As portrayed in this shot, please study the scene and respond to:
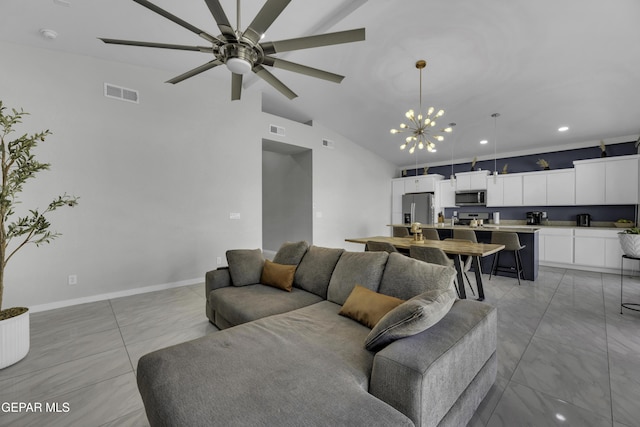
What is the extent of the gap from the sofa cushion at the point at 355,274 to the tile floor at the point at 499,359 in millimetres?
1041

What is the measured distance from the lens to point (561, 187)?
5734 mm

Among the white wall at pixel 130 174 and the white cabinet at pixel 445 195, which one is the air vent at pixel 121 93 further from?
the white cabinet at pixel 445 195

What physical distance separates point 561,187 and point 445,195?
2.46 metres

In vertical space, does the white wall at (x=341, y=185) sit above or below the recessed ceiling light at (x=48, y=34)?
below

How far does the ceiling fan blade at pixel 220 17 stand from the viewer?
5.06ft

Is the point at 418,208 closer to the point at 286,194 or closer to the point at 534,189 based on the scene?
the point at 534,189

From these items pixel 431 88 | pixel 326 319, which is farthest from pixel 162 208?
pixel 431 88

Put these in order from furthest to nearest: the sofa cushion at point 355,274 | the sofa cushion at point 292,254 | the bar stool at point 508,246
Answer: the bar stool at point 508,246 < the sofa cushion at point 292,254 < the sofa cushion at point 355,274

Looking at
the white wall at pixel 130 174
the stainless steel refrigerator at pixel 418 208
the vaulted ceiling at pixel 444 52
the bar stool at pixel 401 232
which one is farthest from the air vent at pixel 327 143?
the stainless steel refrigerator at pixel 418 208

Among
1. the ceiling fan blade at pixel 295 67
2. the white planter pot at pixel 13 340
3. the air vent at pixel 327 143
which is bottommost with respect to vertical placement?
the white planter pot at pixel 13 340

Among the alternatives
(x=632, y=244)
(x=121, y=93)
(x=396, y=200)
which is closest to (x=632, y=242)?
(x=632, y=244)

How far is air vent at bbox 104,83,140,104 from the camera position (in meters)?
3.70

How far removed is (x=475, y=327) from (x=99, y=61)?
5188 millimetres

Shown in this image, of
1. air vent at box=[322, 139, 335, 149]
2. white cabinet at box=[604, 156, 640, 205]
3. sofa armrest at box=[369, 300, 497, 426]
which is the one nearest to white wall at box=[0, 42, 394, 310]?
air vent at box=[322, 139, 335, 149]
